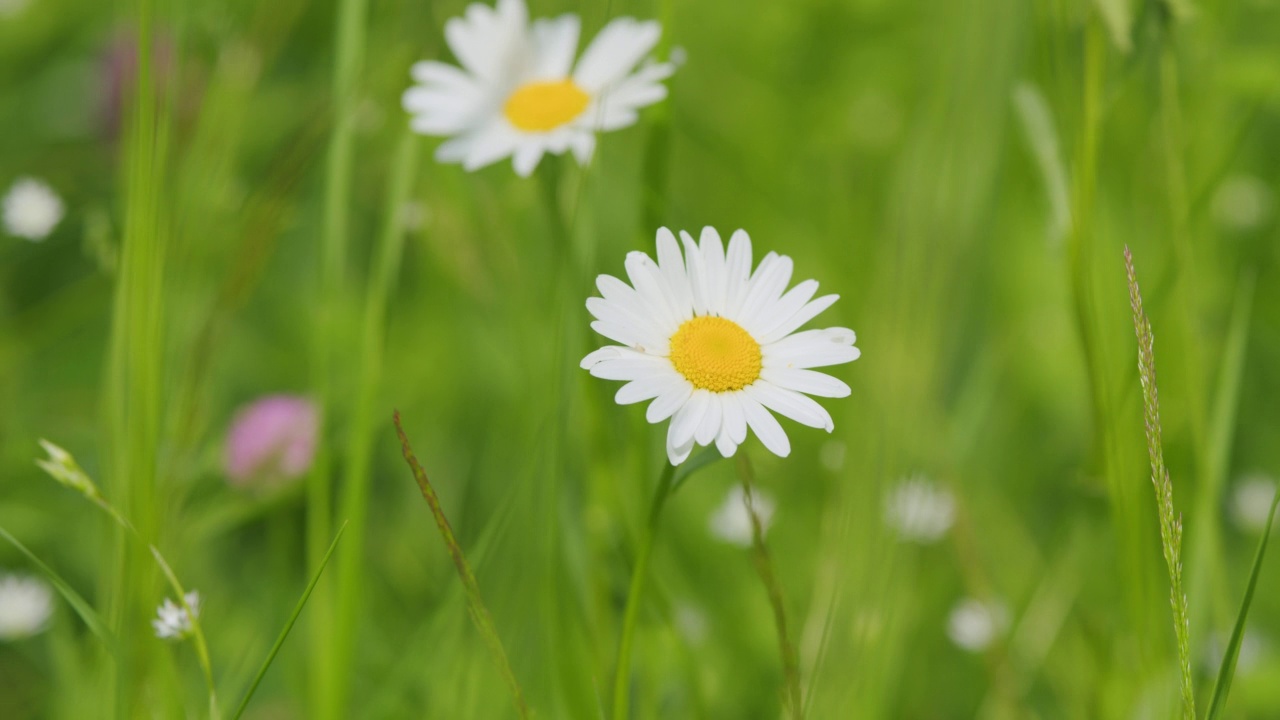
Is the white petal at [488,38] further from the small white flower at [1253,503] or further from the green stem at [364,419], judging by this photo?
the small white flower at [1253,503]

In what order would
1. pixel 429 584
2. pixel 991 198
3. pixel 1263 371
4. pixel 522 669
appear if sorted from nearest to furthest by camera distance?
1. pixel 522 669
2. pixel 429 584
3. pixel 991 198
4. pixel 1263 371

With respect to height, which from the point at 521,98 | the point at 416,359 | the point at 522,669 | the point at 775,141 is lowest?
the point at 522,669

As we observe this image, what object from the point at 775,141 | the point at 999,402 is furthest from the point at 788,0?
the point at 999,402

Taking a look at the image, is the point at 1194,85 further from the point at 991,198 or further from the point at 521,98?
the point at 521,98

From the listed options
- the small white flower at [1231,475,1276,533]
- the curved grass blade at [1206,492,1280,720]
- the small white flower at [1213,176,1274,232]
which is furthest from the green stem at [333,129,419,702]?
the small white flower at [1213,176,1274,232]

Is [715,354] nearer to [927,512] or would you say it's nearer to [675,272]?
[675,272]

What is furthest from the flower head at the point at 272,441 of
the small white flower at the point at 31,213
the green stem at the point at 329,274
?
the small white flower at the point at 31,213
